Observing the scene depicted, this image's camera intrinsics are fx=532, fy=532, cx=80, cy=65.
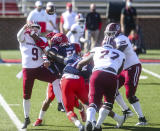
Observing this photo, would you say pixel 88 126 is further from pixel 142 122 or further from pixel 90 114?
pixel 142 122

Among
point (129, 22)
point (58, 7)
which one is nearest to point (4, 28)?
point (58, 7)

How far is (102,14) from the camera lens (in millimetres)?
27391

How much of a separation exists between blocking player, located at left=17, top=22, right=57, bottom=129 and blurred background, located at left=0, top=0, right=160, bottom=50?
15.3 m

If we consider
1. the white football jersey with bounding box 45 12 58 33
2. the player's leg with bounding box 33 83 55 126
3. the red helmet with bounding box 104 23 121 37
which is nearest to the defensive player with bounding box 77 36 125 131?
the red helmet with bounding box 104 23 121 37

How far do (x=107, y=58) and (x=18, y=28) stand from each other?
16.4 metres

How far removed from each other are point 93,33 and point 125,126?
13384 mm

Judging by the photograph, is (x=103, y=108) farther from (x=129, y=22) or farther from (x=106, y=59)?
(x=129, y=22)

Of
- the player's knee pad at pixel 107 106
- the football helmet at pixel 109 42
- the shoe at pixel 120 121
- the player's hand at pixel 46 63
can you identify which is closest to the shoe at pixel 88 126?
the player's knee pad at pixel 107 106

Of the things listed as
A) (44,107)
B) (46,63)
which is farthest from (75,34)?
(46,63)

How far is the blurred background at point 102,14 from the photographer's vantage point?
24.4 meters

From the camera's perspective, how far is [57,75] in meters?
9.53

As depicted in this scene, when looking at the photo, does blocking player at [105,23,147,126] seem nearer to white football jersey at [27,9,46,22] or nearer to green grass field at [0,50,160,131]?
green grass field at [0,50,160,131]

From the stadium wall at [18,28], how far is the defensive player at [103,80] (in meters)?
16.3

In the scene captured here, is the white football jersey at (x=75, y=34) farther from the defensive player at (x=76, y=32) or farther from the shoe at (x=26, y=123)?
the shoe at (x=26, y=123)
